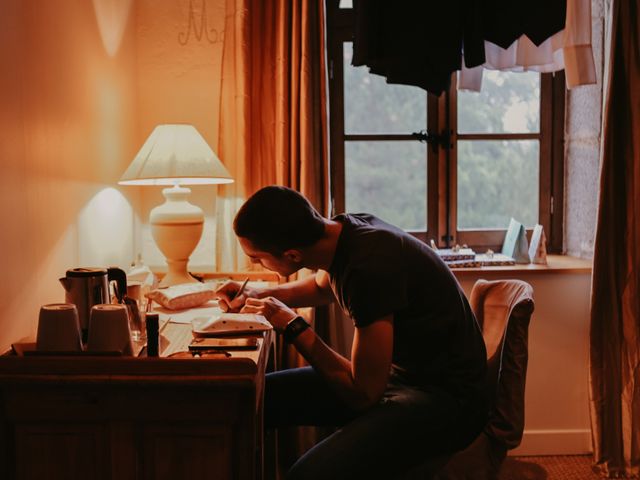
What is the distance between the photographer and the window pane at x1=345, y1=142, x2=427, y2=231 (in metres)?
2.99

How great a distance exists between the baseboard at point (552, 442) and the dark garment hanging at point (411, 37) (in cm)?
148

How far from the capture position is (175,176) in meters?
2.26

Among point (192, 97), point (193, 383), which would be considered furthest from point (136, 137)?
point (193, 383)

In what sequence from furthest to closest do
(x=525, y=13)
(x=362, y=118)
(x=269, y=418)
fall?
(x=362, y=118), (x=525, y=13), (x=269, y=418)

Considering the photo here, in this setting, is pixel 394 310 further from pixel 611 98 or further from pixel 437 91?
pixel 611 98

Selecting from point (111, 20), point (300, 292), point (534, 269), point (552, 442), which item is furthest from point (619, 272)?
point (111, 20)

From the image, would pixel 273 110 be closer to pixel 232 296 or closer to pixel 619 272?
pixel 232 296

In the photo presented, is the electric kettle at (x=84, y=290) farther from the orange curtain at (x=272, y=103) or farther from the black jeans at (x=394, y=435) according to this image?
the orange curtain at (x=272, y=103)

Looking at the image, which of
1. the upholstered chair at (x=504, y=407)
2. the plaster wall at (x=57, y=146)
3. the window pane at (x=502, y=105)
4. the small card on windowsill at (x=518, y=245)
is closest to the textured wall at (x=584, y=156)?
the window pane at (x=502, y=105)

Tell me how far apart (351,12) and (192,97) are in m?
0.74

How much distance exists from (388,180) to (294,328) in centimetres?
152

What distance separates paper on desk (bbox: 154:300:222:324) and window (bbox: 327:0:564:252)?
1.03 meters

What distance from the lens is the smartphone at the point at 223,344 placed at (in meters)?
1.57

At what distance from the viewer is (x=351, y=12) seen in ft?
9.57
